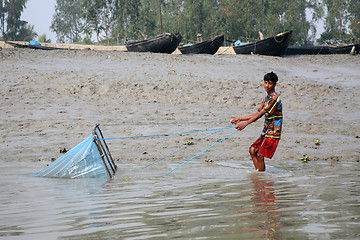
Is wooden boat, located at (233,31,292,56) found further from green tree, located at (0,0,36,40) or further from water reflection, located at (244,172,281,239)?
green tree, located at (0,0,36,40)

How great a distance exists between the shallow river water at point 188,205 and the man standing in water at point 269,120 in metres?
0.30

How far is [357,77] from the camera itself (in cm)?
1602

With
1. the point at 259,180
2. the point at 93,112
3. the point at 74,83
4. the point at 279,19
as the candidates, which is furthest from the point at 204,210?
the point at 279,19

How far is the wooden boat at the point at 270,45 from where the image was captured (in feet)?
65.9


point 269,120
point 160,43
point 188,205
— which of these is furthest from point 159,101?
point 160,43

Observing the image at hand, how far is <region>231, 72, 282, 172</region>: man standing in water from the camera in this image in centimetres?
532

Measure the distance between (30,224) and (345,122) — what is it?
857cm

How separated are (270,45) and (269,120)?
15456 millimetres

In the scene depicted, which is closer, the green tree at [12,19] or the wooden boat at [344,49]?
the wooden boat at [344,49]

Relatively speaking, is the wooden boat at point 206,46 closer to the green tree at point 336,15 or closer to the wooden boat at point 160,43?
the wooden boat at point 160,43

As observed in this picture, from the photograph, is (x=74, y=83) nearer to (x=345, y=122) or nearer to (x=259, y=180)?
(x=345, y=122)

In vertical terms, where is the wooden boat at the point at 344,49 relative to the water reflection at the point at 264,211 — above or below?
above

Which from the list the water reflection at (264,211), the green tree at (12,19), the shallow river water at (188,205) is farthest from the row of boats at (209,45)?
the green tree at (12,19)

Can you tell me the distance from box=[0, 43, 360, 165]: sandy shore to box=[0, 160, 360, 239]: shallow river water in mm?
1821
